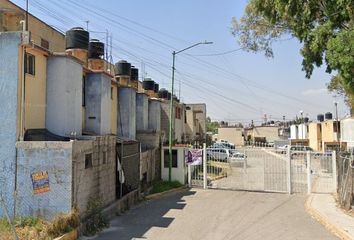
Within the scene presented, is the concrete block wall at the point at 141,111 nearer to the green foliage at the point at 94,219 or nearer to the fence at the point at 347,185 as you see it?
the green foliage at the point at 94,219

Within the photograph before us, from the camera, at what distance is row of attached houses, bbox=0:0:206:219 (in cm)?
1157

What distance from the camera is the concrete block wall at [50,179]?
11500mm

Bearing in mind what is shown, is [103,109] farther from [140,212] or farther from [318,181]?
[318,181]

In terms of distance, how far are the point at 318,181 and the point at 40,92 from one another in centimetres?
1843

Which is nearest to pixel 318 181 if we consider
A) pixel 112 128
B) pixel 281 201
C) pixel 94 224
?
pixel 281 201

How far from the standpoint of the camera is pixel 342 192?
56.7ft

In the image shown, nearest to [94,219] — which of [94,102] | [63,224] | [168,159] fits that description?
[63,224]

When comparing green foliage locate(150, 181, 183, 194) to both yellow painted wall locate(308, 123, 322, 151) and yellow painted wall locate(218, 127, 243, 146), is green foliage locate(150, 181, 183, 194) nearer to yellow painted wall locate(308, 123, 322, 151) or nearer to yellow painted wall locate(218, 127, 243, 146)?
yellow painted wall locate(308, 123, 322, 151)

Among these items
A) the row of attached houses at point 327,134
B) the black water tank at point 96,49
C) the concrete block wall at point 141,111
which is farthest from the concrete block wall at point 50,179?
the row of attached houses at point 327,134

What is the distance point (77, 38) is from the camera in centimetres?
1822

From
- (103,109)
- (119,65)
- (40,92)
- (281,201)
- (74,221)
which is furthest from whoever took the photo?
(119,65)

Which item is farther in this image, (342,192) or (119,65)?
(119,65)

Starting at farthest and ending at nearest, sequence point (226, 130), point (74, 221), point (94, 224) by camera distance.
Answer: point (226, 130), point (94, 224), point (74, 221)

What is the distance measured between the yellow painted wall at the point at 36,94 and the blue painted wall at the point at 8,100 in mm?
580
